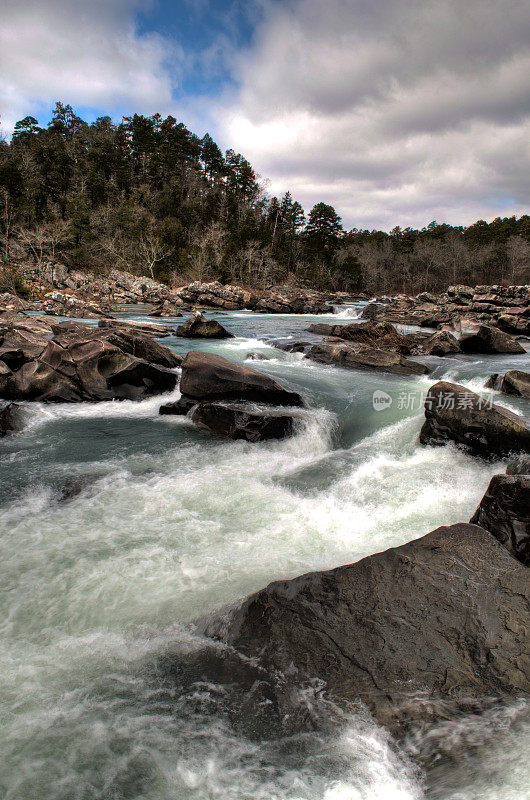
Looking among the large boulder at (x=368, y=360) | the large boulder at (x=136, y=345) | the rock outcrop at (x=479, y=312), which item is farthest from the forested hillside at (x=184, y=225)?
the large boulder at (x=368, y=360)

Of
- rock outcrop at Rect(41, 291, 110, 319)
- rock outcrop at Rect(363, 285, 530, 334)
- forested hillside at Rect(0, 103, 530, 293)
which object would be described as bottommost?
rock outcrop at Rect(41, 291, 110, 319)

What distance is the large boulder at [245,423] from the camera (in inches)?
324

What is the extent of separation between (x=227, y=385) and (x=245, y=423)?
160 cm

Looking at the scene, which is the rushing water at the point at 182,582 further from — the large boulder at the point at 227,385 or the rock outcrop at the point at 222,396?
the large boulder at the point at 227,385

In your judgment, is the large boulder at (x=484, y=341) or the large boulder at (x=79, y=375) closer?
the large boulder at (x=79, y=375)

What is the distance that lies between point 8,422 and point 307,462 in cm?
635

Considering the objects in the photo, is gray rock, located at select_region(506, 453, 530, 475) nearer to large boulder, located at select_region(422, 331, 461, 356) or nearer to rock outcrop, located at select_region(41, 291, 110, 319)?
large boulder, located at select_region(422, 331, 461, 356)

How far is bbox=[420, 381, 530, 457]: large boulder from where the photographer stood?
6980mm

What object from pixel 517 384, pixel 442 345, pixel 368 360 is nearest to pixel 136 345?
pixel 368 360

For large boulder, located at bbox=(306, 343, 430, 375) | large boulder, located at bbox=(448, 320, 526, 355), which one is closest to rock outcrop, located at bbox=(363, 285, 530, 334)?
large boulder, located at bbox=(448, 320, 526, 355)

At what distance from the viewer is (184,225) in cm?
6172

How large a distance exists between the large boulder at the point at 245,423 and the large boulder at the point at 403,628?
454 cm

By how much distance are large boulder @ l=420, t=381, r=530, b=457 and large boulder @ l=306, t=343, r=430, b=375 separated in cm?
619

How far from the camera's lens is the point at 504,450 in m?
6.99
